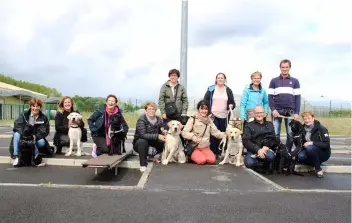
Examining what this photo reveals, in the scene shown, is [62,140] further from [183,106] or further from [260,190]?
[260,190]

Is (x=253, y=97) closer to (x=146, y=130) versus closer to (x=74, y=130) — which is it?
(x=146, y=130)

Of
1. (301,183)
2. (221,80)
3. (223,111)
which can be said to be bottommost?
(301,183)

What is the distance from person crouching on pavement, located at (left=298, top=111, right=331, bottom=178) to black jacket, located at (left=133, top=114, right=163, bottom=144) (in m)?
3.23

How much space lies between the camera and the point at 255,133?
7.50 m

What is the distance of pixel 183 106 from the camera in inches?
325

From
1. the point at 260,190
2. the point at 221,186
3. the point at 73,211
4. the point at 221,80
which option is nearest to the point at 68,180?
the point at 73,211

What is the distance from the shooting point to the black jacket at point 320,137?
732cm

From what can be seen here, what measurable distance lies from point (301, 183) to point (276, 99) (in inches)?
84.9

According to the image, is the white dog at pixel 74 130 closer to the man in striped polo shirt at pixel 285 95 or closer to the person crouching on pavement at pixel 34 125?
the person crouching on pavement at pixel 34 125

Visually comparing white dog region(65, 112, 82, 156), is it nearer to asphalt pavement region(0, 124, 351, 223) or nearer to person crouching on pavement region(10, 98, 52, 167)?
person crouching on pavement region(10, 98, 52, 167)

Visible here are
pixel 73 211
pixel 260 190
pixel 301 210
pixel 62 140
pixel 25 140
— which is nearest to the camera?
pixel 73 211

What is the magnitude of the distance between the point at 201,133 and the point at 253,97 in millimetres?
1476

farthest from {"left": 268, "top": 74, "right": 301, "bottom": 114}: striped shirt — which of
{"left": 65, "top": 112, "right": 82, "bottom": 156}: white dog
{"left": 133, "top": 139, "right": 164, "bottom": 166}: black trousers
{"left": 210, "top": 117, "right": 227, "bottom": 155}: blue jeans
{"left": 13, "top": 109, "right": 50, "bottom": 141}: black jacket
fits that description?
{"left": 13, "top": 109, "right": 50, "bottom": 141}: black jacket

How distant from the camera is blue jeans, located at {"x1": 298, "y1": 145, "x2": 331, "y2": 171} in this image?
7387mm
